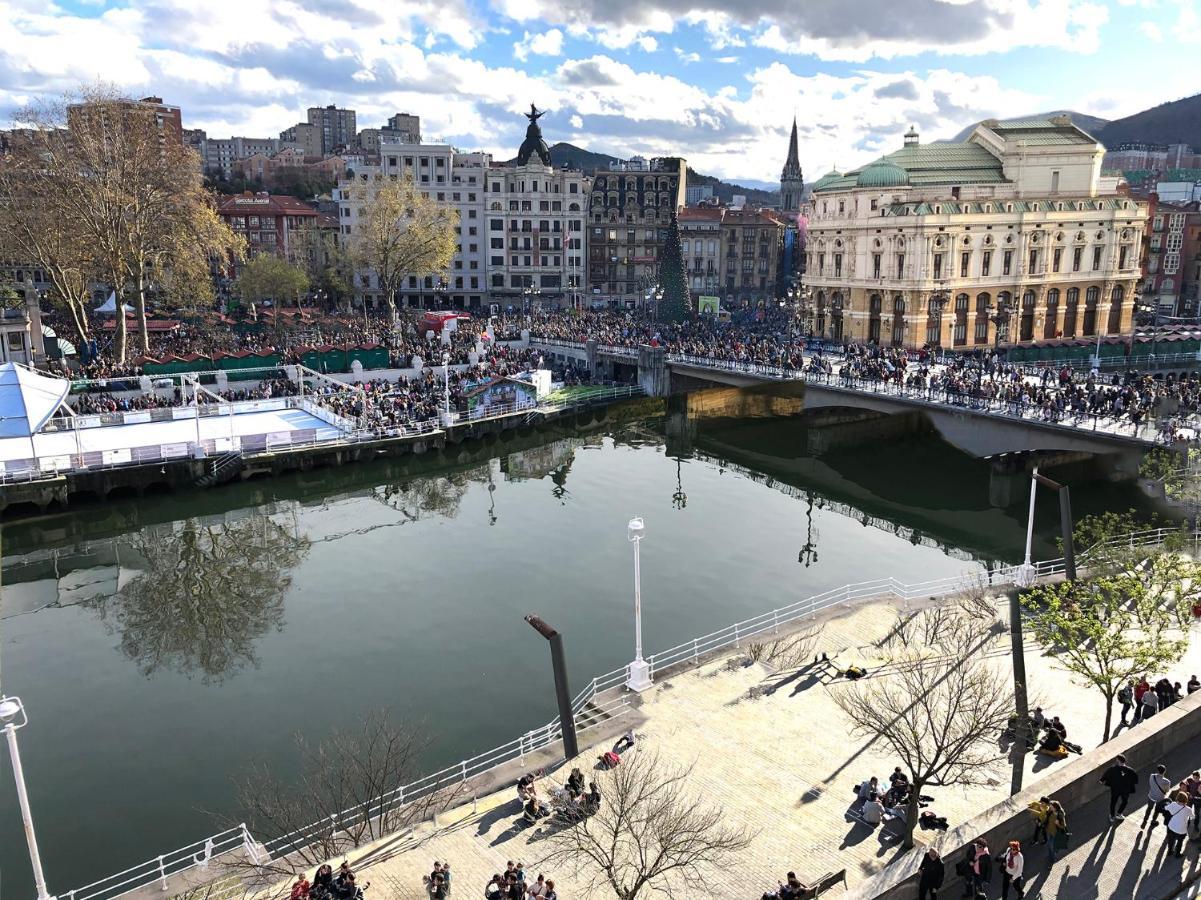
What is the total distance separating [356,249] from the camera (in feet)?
281

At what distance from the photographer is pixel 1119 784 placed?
43.7 feet

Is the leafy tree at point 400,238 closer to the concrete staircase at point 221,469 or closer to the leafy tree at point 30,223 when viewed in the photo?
the leafy tree at point 30,223

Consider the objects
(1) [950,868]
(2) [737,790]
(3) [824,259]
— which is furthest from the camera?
(3) [824,259]

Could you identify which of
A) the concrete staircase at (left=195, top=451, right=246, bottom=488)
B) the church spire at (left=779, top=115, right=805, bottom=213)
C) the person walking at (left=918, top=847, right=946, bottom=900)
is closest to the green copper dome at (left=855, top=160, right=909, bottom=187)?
the concrete staircase at (left=195, top=451, right=246, bottom=488)

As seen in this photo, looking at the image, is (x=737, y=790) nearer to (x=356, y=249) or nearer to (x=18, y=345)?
(x=18, y=345)

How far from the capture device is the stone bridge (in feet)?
136

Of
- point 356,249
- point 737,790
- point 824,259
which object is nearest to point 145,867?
point 737,790

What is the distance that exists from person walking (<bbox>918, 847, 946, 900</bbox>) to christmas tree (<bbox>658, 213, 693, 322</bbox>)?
237 feet

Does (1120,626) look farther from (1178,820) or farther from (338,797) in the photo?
(338,797)

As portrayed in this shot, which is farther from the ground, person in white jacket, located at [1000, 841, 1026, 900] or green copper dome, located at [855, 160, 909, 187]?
green copper dome, located at [855, 160, 909, 187]

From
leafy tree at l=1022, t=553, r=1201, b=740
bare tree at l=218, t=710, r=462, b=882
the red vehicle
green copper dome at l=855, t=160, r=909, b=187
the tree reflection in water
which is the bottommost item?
the tree reflection in water

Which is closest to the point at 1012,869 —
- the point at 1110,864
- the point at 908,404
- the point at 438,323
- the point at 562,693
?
the point at 1110,864

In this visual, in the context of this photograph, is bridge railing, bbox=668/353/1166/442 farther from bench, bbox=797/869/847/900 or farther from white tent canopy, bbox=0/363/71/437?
white tent canopy, bbox=0/363/71/437

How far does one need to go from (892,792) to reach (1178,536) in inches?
614
